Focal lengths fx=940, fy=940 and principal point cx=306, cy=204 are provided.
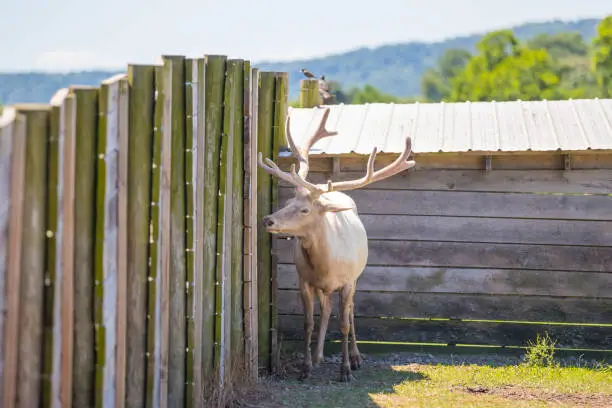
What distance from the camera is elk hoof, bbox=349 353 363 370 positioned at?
10.0 m

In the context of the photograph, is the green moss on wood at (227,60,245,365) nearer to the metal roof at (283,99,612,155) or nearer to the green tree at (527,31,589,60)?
the metal roof at (283,99,612,155)

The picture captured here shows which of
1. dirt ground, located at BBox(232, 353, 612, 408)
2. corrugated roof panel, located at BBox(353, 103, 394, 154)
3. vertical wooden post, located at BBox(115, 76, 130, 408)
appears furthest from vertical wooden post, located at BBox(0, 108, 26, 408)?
corrugated roof panel, located at BBox(353, 103, 394, 154)

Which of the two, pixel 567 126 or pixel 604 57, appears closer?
pixel 567 126

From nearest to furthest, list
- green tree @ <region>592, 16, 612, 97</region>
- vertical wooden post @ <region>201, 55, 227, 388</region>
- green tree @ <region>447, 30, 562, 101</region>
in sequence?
vertical wooden post @ <region>201, 55, 227, 388</region> < green tree @ <region>592, 16, 612, 97</region> < green tree @ <region>447, 30, 562, 101</region>

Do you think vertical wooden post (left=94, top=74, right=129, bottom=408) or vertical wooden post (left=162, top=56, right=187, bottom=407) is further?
vertical wooden post (left=162, top=56, right=187, bottom=407)

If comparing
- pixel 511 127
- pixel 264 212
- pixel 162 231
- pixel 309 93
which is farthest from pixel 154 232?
pixel 309 93

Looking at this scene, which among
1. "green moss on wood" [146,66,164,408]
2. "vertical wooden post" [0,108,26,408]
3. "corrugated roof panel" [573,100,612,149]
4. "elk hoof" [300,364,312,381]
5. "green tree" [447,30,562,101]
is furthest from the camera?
"green tree" [447,30,562,101]

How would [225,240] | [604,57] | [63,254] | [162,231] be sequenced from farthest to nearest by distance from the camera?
[604,57] < [225,240] < [162,231] < [63,254]

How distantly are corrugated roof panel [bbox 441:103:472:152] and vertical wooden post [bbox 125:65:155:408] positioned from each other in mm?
4878

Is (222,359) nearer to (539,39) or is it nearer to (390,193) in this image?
(390,193)

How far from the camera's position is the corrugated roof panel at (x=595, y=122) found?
10.3 meters

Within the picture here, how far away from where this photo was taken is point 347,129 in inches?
448

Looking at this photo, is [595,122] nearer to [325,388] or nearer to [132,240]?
[325,388]

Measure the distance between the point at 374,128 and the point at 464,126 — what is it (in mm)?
1070
